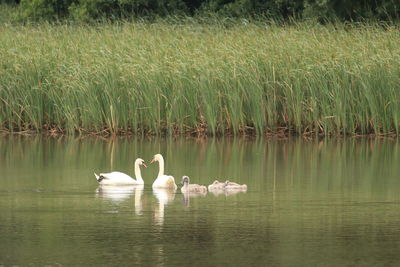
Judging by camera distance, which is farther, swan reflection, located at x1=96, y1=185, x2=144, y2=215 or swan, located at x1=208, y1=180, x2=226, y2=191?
swan, located at x1=208, y1=180, x2=226, y2=191

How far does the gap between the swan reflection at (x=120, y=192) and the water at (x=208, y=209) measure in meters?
0.03

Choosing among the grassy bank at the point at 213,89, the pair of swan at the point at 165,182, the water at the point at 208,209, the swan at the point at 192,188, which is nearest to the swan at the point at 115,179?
the pair of swan at the point at 165,182

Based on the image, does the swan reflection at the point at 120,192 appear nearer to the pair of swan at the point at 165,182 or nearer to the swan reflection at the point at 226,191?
the pair of swan at the point at 165,182

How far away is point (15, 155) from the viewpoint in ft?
53.8

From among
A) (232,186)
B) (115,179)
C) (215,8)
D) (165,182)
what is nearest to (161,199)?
(165,182)

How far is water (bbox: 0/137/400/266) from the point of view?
351 inches

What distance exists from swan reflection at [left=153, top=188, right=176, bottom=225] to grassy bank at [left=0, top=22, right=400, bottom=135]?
6.17m

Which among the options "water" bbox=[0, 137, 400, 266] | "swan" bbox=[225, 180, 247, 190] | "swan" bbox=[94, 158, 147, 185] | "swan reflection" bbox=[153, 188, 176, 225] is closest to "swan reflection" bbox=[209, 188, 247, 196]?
"swan" bbox=[225, 180, 247, 190]

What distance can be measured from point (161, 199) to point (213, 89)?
7110 millimetres

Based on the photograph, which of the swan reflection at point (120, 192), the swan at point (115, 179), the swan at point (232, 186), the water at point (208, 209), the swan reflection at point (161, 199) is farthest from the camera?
the swan at point (115, 179)

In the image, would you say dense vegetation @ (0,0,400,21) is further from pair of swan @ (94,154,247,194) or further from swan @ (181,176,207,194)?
swan @ (181,176,207,194)

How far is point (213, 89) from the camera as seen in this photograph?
62.1ft

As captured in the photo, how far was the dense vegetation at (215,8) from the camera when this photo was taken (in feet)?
98.0

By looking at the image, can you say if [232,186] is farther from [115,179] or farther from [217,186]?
[115,179]
